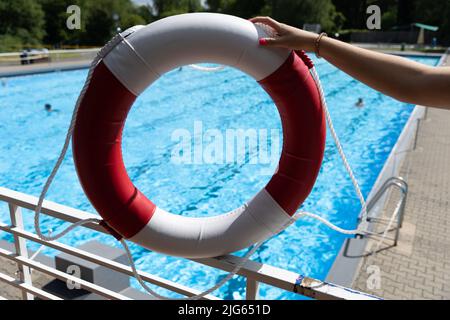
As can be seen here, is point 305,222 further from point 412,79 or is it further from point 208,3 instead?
point 208,3

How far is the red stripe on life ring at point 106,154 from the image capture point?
1.07m

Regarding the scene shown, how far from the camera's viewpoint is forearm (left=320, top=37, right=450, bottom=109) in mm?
778

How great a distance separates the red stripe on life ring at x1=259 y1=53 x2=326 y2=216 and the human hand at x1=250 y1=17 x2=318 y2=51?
0.19 ft

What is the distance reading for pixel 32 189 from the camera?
500cm

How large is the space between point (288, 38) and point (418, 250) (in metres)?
2.49

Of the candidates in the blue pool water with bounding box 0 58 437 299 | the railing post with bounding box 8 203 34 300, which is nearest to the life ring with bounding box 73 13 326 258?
the railing post with bounding box 8 203 34 300

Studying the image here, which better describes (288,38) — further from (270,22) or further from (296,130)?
(296,130)

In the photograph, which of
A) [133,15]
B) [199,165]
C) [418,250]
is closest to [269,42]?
[418,250]

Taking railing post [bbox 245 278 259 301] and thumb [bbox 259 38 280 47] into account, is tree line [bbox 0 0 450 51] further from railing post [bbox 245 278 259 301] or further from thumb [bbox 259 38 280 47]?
railing post [bbox 245 278 259 301]

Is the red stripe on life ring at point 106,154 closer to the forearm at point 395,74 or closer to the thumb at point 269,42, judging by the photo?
the thumb at point 269,42

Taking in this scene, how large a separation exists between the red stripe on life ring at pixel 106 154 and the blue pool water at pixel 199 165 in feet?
7.26
